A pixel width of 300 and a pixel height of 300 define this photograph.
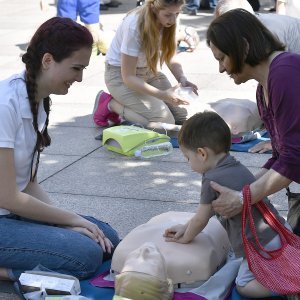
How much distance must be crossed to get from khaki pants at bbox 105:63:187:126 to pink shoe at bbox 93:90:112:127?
0.10 meters

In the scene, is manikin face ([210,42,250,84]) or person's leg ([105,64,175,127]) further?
person's leg ([105,64,175,127])

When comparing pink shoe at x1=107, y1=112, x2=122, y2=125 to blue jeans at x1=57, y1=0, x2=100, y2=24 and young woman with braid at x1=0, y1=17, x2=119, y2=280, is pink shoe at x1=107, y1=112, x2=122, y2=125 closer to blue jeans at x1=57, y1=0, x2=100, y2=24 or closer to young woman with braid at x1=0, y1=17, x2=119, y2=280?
young woman with braid at x1=0, y1=17, x2=119, y2=280

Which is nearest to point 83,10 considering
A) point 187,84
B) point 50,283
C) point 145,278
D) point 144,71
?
point 144,71

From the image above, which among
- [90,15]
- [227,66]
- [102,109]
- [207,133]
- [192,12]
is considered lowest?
[192,12]

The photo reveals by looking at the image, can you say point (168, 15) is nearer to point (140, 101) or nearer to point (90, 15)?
point (140, 101)

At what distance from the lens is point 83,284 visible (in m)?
3.80

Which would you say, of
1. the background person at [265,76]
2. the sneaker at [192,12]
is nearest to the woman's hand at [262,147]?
the background person at [265,76]

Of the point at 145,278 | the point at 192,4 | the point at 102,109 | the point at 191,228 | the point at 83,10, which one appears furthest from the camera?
the point at 192,4

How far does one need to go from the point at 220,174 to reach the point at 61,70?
0.95 metres

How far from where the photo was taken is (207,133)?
353cm

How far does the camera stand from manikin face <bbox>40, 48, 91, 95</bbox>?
12.1 feet

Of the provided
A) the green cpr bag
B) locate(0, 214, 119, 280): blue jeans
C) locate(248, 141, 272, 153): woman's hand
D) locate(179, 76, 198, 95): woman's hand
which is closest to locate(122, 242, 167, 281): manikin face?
locate(0, 214, 119, 280): blue jeans

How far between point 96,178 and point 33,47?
2128 mm

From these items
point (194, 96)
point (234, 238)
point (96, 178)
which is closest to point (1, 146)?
point (234, 238)
